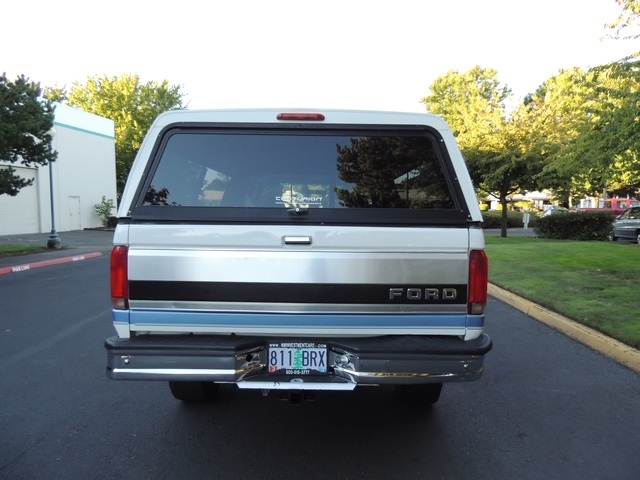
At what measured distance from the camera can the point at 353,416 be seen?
12.3ft

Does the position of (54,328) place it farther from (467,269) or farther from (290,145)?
(467,269)

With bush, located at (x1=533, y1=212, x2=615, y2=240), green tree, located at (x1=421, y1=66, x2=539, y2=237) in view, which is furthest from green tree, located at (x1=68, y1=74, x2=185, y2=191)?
bush, located at (x1=533, y1=212, x2=615, y2=240)

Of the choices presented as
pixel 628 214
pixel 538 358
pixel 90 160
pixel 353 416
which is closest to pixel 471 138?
pixel 628 214

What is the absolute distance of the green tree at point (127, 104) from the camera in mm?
39188

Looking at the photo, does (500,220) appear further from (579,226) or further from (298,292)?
(298,292)

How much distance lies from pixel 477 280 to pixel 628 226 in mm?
19349

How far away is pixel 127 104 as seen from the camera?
1548 inches

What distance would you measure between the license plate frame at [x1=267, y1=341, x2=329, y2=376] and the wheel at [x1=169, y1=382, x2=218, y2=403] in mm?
1126

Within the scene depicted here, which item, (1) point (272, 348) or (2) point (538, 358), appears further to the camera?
Answer: (2) point (538, 358)

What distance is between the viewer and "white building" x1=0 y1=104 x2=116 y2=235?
997 inches

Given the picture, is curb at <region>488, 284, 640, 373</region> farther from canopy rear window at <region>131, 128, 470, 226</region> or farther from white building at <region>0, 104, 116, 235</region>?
white building at <region>0, 104, 116, 235</region>

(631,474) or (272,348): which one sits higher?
(272,348)

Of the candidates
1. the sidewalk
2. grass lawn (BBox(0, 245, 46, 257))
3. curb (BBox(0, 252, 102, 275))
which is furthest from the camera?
grass lawn (BBox(0, 245, 46, 257))

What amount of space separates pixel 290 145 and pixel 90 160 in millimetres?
31386
